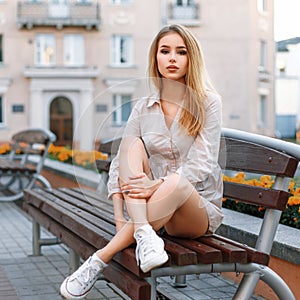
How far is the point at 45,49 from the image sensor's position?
35219mm

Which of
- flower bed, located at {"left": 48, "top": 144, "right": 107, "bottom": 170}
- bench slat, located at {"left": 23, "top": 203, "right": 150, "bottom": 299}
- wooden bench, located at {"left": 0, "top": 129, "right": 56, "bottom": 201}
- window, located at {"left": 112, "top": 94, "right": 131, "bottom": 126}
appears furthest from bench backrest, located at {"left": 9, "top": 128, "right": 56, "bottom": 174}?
window, located at {"left": 112, "top": 94, "right": 131, "bottom": 126}

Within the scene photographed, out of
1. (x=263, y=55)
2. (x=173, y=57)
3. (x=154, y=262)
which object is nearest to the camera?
(x=154, y=262)

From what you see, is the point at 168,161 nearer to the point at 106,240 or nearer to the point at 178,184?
the point at 178,184

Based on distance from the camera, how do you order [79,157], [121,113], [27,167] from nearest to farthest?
[121,113]
[27,167]
[79,157]

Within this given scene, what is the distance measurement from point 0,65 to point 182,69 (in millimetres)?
31643

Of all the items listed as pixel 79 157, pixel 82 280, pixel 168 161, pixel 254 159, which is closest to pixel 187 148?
pixel 168 161

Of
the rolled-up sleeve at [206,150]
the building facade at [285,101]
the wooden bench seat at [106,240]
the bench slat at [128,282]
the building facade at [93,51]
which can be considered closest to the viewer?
the bench slat at [128,282]

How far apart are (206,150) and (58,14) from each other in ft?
106

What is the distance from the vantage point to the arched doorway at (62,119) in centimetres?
3494

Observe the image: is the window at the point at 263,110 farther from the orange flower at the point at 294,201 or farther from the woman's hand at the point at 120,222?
the woman's hand at the point at 120,222

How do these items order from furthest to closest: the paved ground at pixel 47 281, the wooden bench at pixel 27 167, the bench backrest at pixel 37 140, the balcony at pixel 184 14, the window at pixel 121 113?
the balcony at pixel 184 14 < the bench backrest at pixel 37 140 < the wooden bench at pixel 27 167 < the paved ground at pixel 47 281 < the window at pixel 121 113

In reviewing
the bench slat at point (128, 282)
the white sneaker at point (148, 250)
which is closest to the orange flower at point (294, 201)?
the bench slat at point (128, 282)

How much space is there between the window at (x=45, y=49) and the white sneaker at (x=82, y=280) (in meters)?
32.2

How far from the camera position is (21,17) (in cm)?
3444
